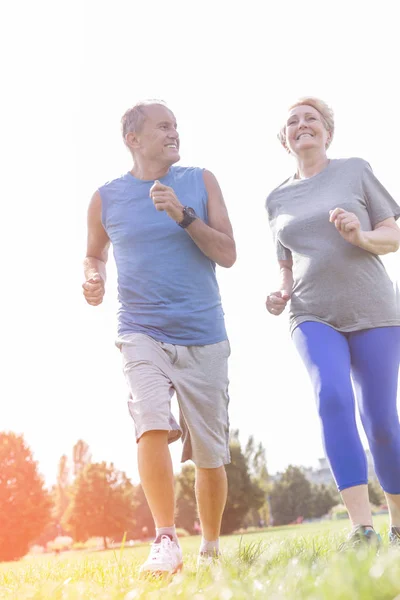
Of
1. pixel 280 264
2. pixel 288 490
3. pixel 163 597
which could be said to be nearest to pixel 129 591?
pixel 163 597

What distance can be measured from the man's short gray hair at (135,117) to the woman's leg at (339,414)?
171 centimetres

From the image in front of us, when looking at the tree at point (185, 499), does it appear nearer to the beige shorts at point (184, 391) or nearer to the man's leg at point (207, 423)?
the man's leg at point (207, 423)

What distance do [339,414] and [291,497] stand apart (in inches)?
1910

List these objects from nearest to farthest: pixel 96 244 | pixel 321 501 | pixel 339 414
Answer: pixel 339 414 → pixel 96 244 → pixel 321 501

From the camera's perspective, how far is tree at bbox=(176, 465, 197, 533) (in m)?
43.6

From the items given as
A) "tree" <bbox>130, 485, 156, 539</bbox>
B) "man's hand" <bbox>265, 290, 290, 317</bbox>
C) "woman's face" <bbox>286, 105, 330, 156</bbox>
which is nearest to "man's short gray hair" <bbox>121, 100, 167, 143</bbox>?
"woman's face" <bbox>286, 105, 330, 156</bbox>

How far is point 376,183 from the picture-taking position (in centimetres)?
459

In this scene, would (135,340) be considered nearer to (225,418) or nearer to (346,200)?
(225,418)

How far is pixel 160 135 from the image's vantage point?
4.69m

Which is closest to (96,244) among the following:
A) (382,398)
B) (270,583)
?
(382,398)

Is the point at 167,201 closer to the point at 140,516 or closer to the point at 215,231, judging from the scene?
the point at 215,231

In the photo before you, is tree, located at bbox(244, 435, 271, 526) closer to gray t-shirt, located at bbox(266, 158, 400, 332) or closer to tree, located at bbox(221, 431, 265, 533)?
tree, located at bbox(221, 431, 265, 533)

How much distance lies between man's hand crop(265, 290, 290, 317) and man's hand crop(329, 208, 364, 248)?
60cm

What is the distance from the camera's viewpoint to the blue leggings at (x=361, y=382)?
3943 millimetres
